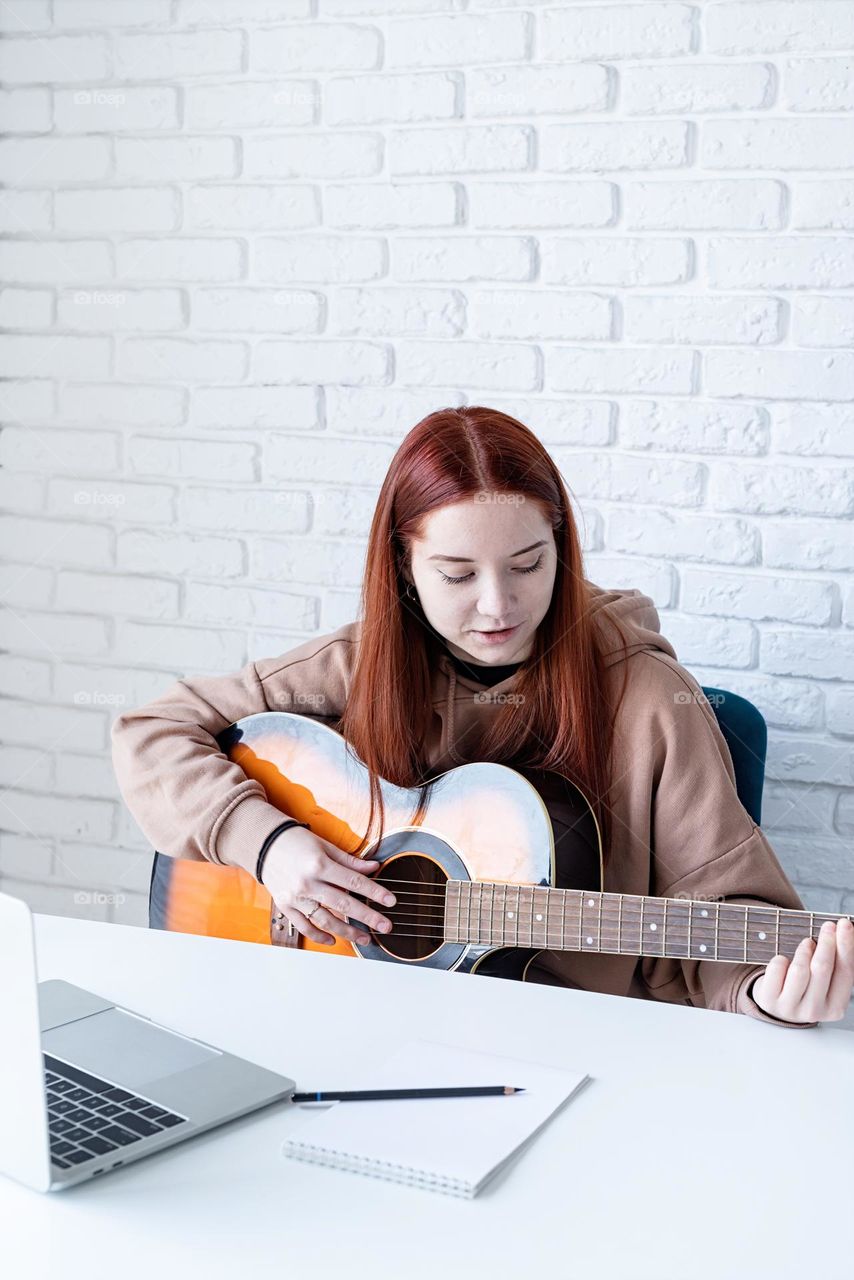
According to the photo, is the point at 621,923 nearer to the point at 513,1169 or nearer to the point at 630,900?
the point at 630,900

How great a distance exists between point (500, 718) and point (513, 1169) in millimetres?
752

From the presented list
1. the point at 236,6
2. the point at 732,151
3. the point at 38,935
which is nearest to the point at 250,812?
the point at 38,935

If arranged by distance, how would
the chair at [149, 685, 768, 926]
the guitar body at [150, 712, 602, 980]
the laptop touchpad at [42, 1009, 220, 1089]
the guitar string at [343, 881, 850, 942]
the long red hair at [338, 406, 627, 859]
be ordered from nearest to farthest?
the laptop touchpad at [42, 1009, 220, 1089] < the guitar string at [343, 881, 850, 942] < the guitar body at [150, 712, 602, 980] < the long red hair at [338, 406, 627, 859] < the chair at [149, 685, 768, 926]

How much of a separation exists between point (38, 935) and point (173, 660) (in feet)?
3.55

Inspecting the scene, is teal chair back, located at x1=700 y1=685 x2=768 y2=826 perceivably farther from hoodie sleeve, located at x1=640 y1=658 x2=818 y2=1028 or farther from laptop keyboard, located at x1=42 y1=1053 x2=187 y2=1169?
laptop keyboard, located at x1=42 y1=1053 x2=187 y2=1169

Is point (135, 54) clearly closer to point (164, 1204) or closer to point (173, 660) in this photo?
point (173, 660)

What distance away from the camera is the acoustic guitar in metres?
1.24

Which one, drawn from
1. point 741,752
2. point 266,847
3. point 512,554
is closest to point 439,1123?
point 266,847

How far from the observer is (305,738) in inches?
61.4

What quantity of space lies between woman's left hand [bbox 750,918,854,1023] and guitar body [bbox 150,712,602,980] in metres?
0.30

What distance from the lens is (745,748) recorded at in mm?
1630

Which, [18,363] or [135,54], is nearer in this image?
[135,54]

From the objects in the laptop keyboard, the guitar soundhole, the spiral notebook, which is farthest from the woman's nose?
the laptop keyboard

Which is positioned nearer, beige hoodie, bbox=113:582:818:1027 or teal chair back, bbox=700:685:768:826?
beige hoodie, bbox=113:582:818:1027
